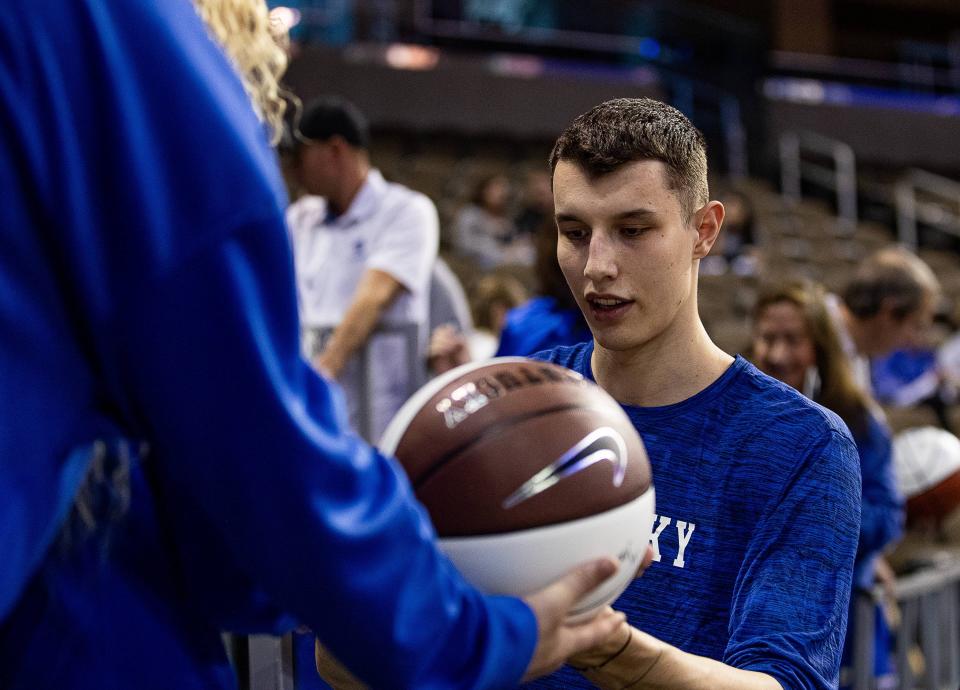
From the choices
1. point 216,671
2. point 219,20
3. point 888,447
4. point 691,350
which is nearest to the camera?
point 216,671

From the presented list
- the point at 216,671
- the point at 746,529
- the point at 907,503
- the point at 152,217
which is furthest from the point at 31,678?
the point at 907,503

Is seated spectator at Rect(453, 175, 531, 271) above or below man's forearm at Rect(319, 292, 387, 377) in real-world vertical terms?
below

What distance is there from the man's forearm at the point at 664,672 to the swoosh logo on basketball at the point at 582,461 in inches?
8.4

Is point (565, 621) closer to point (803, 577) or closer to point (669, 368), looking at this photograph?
point (803, 577)

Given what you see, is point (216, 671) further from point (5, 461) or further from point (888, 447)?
point (888, 447)

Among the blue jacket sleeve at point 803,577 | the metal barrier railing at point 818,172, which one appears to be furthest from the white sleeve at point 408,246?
the metal barrier railing at point 818,172

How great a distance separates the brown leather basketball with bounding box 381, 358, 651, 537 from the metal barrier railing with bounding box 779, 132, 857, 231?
40.3ft

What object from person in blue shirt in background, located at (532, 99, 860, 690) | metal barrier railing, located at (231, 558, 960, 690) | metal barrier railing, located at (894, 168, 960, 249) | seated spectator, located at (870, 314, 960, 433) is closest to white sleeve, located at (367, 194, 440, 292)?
metal barrier railing, located at (231, 558, 960, 690)

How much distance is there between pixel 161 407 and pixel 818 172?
13.9 m

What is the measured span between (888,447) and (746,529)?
6.49 feet

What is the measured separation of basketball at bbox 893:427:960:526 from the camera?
405 centimetres

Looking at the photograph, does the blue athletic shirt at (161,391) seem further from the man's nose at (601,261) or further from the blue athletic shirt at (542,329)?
the blue athletic shirt at (542,329)

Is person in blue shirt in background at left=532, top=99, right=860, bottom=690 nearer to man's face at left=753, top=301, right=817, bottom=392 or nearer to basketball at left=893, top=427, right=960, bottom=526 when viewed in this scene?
man's face at left=753, top=301, right=817, bottom=392

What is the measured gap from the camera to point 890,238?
12961mm
